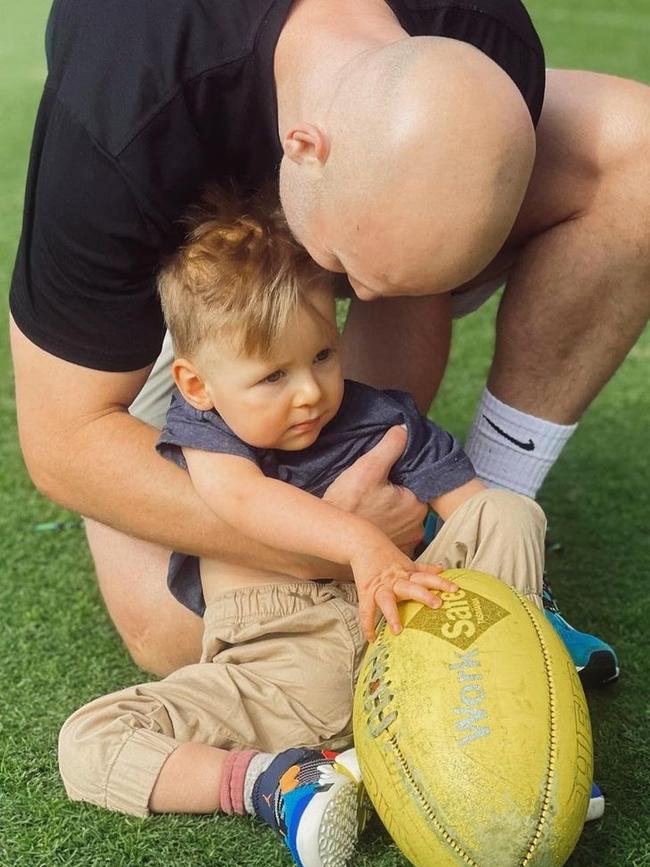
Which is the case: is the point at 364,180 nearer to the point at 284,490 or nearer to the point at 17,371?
the point at 284,490

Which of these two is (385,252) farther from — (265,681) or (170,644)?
(170,644)

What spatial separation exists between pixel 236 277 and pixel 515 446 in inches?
37.7

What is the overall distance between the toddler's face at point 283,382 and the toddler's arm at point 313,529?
90 mm

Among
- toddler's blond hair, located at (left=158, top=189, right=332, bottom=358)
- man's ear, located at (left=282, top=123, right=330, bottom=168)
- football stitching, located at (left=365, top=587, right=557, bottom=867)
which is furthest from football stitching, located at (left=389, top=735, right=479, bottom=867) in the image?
man's ear, located at (left=282, top=123, right=330, bottom=168)

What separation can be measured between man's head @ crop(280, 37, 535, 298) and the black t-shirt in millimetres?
297

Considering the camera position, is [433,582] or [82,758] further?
[82,758]

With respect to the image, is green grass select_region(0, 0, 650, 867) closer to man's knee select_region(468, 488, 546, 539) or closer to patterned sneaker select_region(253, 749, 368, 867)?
patterned sneaker select_region(253, 749, 368, 867)

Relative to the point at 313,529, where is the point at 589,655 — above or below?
below

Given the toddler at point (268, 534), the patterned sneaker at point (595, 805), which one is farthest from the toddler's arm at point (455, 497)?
the patterned sneaker at point (595, 805)

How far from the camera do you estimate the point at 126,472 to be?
99.6 inches

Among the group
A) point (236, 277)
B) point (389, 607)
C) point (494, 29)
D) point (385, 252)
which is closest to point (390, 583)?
point (389, 607)

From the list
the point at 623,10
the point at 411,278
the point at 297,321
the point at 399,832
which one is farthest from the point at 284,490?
the point at 623,10

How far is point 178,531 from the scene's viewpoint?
8.21ft

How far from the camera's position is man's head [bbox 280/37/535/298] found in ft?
6.42
